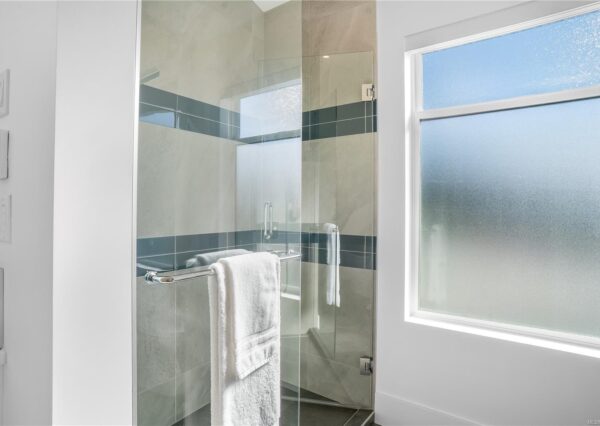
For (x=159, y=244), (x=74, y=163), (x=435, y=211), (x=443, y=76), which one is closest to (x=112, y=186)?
(x=74, y=163)

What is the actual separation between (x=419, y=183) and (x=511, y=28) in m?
0.87

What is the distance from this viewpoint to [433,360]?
1820 millimetres

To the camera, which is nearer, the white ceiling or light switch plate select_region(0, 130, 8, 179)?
light switch plate select_region(0, 130, 8, 179)

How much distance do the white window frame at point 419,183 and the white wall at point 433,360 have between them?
0.05 metres

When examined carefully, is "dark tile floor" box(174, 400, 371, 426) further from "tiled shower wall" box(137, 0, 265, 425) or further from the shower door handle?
the shower door handle

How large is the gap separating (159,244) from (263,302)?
45 cm

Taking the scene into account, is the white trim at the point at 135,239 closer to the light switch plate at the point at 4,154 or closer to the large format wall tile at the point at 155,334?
the large format wall tile at the point at 155,334

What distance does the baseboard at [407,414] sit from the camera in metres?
1.76

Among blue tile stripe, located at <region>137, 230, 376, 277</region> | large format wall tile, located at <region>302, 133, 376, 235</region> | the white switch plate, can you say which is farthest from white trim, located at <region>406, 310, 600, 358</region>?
the white switch plate

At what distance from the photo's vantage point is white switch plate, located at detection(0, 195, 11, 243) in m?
0.99

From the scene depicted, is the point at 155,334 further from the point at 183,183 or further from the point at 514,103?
the point at 514,103

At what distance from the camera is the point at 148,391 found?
974 millimetres

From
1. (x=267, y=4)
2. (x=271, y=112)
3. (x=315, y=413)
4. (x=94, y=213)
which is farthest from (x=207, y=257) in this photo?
(x=315, y=413)

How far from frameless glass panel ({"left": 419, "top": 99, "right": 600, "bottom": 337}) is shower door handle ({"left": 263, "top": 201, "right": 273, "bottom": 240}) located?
104 cm
